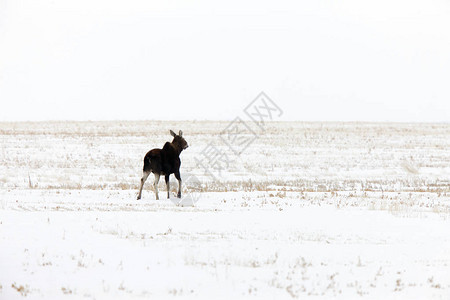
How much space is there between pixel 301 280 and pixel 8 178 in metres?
16.7

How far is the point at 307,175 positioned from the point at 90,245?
15.5 metres

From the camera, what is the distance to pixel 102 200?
48.9 feet

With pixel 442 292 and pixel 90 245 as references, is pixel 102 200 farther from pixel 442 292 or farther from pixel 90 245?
pixel 442 292

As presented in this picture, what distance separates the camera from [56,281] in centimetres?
777

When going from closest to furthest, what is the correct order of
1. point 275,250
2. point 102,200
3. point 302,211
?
point 275,250 → point 302,211 → point 102,200

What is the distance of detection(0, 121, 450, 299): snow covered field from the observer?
766 cm

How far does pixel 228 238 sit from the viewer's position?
1038 cm

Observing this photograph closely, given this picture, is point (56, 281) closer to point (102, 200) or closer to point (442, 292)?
point (442, 292)

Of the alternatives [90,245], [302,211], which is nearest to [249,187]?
[302,211]

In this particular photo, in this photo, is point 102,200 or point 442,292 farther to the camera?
point 102,200

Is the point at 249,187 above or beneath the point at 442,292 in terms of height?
above

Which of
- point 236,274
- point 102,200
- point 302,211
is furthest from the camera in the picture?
point 102,200

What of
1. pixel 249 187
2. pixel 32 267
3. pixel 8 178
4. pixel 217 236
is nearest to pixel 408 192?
pixel 249 187

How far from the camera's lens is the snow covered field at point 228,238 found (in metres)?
7.66
